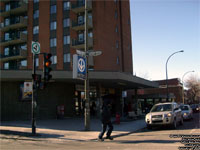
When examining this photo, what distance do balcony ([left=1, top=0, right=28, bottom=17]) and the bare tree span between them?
2295 inches

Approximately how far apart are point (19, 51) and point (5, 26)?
6.92 metres

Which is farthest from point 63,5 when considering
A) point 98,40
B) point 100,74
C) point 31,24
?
point 100,74

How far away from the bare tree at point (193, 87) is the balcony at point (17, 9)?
2295 inches

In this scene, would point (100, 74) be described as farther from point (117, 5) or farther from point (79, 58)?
point (117, 5)

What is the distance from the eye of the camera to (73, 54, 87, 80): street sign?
13875mm

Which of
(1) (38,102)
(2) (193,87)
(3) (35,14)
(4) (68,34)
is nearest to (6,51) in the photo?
(3) (35,14)

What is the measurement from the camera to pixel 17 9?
42.6m

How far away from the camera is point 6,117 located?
2155cm

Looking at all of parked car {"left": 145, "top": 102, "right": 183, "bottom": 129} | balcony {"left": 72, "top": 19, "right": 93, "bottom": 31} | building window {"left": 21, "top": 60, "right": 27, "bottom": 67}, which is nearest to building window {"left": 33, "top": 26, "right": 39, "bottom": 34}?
building window {"left": 21, "top": 60, "right": 27, "bottom": 67}

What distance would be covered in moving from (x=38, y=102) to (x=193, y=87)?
65.8m

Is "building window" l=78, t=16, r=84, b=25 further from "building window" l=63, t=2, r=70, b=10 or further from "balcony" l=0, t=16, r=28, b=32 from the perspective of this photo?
"balcony" l=0, t=16, r=28, b=32

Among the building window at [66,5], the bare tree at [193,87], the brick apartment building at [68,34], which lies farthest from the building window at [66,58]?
the bare tree at [193,87]

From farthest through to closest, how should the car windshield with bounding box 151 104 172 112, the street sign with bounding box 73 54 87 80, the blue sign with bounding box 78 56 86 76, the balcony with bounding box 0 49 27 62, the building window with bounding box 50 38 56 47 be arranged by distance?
the balcony with bounding box 0 49 27 62 → the building window with bounding box 50 38 56 47 → the car windshield with bounding box 151 104 172 112 → the blue sign with bounding box 78 56 86 76 → the street sign with bounding box 73 54 87 80

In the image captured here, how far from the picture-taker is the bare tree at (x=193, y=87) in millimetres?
76438
